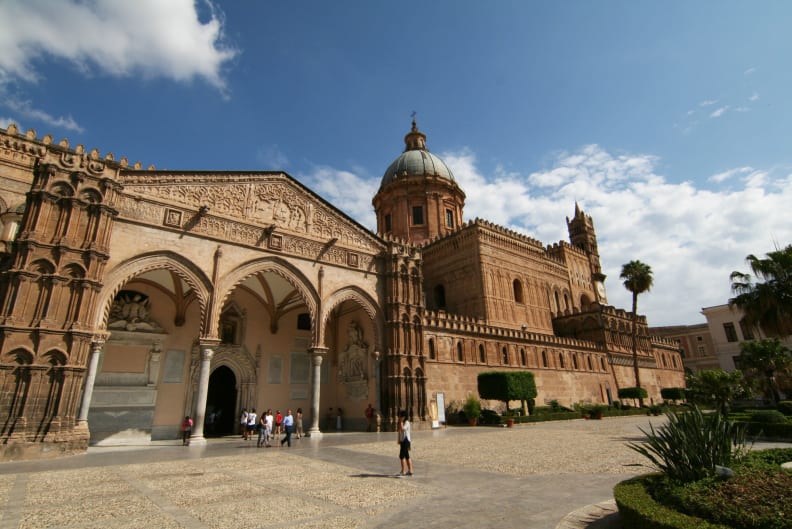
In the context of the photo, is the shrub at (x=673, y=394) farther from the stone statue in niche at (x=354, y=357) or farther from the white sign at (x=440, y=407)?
the stone statue in niche at (x=354, y=357)

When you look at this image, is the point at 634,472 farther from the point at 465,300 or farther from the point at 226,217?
the point at 465,300

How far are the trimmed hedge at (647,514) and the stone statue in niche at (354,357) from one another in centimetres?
1771

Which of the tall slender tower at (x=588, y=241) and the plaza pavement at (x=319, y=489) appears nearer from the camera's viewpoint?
the plaza pavement at (x=319, y=489)

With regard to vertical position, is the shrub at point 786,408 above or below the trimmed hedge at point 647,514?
above

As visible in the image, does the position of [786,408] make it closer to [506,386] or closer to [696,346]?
[506,386]

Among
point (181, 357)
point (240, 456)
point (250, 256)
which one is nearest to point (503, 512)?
point (240, 456)

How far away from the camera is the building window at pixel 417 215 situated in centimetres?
4082

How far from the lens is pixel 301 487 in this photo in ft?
24.4

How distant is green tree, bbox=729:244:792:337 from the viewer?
20094mm

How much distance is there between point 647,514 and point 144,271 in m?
16.3

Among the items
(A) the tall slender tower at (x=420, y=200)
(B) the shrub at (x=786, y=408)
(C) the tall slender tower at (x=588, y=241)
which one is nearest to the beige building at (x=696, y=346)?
(C) the tall slender tower at (x=588, y=241)

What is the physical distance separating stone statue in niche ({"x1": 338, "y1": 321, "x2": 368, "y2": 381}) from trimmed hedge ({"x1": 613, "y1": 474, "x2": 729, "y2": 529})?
17.7m

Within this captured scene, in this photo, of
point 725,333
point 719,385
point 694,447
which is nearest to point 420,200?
point 719,385

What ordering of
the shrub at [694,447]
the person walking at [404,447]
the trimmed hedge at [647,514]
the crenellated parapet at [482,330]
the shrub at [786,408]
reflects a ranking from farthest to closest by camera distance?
the crenellated parapet at [482,330] → the shrub at [786,408] → the person walking at [404,447] → the shrub at [694,447] → the trimmed hedge at [647,514]
